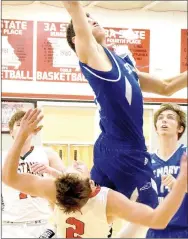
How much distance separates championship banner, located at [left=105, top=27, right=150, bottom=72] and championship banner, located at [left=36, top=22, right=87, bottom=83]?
0.40 m

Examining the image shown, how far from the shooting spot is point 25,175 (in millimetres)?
2064

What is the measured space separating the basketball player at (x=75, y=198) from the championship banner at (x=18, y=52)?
298cm

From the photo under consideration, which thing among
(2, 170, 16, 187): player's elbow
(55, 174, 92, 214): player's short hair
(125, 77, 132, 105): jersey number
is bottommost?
(55, 174, 92, 214): player's short hair

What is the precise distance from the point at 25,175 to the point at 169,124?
2.68 ft

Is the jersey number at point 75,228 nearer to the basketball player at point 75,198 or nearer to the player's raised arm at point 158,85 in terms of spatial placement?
the basketball player at point 75,198

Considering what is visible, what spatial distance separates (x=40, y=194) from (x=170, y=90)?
0.59 metres

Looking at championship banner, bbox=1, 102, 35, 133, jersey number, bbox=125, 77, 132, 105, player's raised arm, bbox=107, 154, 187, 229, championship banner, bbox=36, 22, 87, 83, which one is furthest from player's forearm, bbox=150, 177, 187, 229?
championship banner, bbox=36, 22, 87, 83

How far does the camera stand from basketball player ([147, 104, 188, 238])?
264cm

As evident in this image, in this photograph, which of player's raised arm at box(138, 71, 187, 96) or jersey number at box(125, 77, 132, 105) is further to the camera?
player's raised arm at box(138, 71, 187, 96)

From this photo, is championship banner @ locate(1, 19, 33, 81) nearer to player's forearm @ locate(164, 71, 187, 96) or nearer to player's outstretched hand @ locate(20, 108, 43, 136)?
player's forearm @ locate(164, 71, 187, 96)

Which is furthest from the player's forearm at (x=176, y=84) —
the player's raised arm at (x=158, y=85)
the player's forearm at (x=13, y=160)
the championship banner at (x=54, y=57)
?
the championship banner at (x=54, y=57)

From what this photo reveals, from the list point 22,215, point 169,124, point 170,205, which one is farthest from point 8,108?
point 170,205

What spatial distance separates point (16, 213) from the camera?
3.51m

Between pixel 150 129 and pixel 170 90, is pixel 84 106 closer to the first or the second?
pixel 150 129
